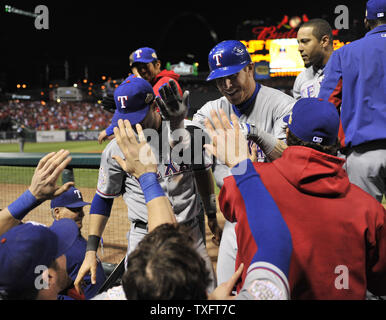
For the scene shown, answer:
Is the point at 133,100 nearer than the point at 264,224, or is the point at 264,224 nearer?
the point at 264,224

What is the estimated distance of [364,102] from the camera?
230 cm

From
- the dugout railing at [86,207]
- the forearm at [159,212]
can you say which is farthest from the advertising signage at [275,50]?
the forearm at [159,212]

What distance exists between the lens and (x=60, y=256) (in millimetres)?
1714

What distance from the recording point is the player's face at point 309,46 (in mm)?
3334

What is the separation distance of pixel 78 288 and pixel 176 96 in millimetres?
1407

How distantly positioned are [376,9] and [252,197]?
6.35 feet

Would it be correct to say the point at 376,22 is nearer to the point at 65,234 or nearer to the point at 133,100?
the point at 133,100

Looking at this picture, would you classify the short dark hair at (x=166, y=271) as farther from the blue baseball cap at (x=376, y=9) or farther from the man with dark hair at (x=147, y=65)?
the man with dark hair at (x=147, y=65)

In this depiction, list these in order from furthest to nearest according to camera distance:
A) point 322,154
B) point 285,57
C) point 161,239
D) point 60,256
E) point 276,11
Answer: point 276,11
point 285,57
point 60,256
point 322,154
point 161,239

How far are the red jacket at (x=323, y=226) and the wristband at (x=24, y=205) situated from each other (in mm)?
1001

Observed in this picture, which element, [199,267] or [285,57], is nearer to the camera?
[199,267]

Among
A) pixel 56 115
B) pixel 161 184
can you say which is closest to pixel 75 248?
pixel 161 184
